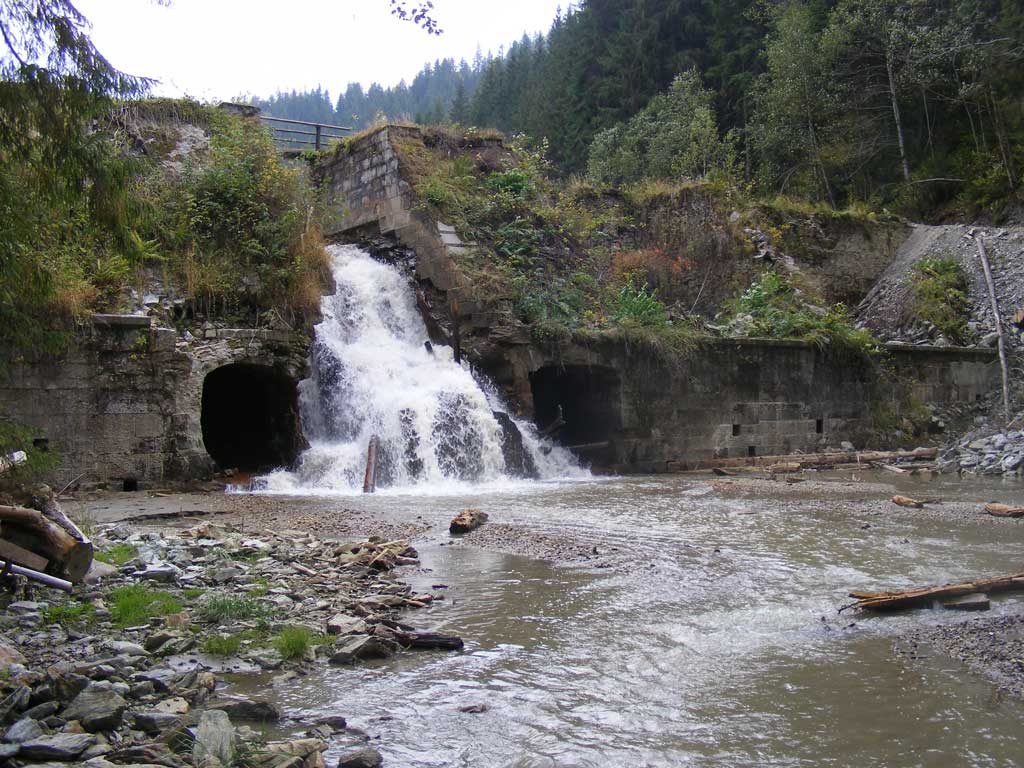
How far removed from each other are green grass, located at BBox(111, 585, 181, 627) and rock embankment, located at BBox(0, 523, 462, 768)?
10 millimetres

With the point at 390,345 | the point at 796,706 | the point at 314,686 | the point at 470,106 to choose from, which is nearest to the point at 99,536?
the point at 314,686

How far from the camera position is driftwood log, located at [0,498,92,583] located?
4.69 metres

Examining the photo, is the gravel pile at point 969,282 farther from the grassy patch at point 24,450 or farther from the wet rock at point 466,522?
the grassy patch at point 24,450

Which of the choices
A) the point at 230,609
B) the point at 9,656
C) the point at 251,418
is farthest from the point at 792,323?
the point at 9,656

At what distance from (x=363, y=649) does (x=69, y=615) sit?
1536mm

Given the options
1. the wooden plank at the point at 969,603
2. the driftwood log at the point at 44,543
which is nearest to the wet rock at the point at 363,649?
the driftwood log at the point at 44,543

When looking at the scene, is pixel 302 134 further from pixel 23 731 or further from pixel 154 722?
pixel 23 731

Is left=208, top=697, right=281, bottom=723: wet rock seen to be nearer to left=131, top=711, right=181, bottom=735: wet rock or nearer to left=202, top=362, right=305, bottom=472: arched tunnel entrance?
left=131, top=711, right=181, bottom=735: wet rock

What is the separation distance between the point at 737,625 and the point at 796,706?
1234mm

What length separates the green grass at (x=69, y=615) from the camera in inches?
173

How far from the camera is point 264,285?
13.6 meters

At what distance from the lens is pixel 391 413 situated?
13.3 meters

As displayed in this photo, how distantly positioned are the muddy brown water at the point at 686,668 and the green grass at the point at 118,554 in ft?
6.13

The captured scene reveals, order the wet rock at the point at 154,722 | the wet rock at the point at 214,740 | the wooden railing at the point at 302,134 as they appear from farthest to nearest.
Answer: the wooden railing at the point at 302,134 < the wet rock at the point at 154,722 < the wet rock at the point at 214,740
